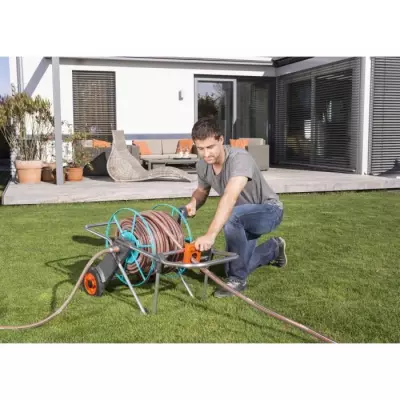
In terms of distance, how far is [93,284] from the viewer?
3.77 meters

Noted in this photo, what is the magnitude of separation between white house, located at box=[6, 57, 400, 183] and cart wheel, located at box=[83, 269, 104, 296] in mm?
8350

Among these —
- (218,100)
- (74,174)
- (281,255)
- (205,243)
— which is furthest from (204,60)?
(205,243)

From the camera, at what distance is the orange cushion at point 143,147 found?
12.5 m

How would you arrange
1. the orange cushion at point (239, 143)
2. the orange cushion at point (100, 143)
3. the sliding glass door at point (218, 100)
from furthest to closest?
the sliding glass door at point (218, 100) < the orange cushion at point (239, 143) < the orange cushion at point (100, 143)

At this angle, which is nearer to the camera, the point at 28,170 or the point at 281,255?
the point at 281,255

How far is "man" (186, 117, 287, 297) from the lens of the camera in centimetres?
360

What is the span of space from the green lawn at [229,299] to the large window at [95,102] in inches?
270

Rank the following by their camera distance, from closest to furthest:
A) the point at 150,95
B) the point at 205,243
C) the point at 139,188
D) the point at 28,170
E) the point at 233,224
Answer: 1. the point at 205,243
2. the point at 233,224
3. the point at 139,188
4. the point at 28,170
5. the point at 150,95

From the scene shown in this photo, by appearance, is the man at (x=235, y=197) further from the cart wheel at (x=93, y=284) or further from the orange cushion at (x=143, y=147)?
the orange cushion at (x=143, y=147)

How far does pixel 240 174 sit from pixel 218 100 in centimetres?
1148

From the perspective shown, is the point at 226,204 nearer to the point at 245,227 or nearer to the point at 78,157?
the point at 245,227

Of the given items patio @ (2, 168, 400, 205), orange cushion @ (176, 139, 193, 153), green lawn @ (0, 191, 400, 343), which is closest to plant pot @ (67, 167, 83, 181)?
patio @ (2, 168, 400, 205)

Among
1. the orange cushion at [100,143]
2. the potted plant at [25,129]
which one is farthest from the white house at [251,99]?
the potted plant at [25,129]

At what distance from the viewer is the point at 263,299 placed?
381 centimetres
